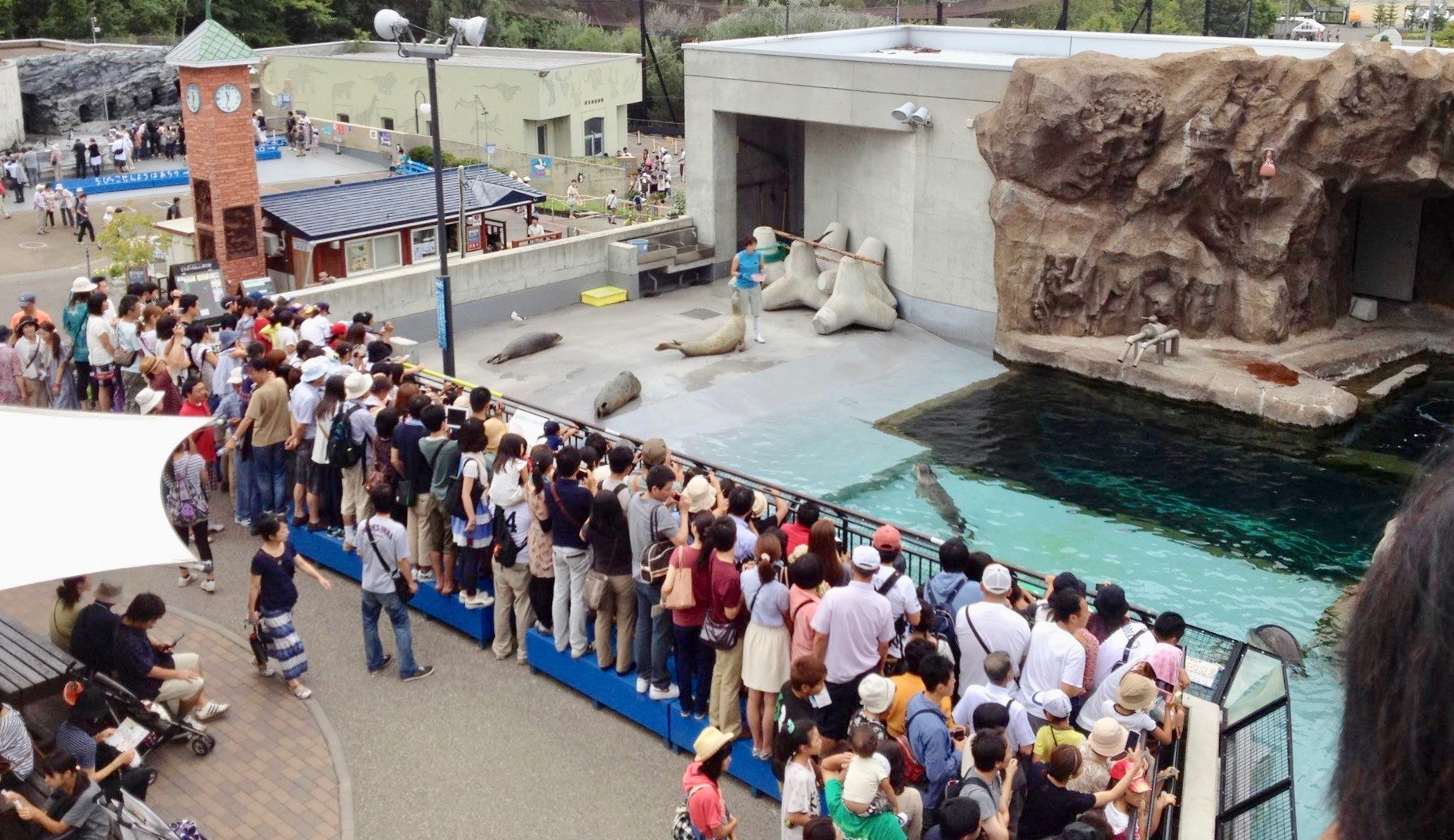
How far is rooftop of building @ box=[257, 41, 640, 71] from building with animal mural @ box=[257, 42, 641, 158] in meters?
0.07

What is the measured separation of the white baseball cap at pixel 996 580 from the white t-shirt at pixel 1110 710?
29.6 inches

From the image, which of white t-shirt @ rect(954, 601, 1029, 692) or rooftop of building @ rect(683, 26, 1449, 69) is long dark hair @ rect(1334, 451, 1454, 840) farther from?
rooftop of building @ rect(683, 26, 1449, 69)

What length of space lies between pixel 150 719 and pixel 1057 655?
20.3 ft

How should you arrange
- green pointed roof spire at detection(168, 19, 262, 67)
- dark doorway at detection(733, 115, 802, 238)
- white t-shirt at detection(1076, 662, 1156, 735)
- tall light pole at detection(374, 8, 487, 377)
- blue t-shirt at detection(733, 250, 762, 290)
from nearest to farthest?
white t-shirt at detection(1076, 662, 1156, 735) → tall light pole at detection(374, 8, 487, 377) → green pointed roof spire at detection(168, 19, 262, 67) → blue t-shirt at detection(733, 250, 762, 290) → dark doorway at detection(733, 115, 802, 238)

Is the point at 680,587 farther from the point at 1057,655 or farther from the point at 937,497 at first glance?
the point at 937,497

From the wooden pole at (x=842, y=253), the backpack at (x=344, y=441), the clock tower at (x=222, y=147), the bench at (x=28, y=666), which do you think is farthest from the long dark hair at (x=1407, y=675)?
the wooden pole at (x=842, y=253)

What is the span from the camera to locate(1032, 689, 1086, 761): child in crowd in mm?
6672

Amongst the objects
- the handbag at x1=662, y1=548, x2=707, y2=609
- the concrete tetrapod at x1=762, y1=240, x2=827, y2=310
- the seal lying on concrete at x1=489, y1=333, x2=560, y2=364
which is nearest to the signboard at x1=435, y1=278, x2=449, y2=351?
the seal lying on concrete at x1=489, y1=333, x2=560, y2=364

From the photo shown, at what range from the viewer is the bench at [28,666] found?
8141mm

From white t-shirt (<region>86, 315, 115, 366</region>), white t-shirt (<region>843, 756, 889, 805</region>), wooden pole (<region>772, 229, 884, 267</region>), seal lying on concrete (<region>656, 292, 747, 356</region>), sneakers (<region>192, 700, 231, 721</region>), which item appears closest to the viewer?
white t-shirt (<region>843, 756, 889, 805</region>)

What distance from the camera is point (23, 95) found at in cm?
4119

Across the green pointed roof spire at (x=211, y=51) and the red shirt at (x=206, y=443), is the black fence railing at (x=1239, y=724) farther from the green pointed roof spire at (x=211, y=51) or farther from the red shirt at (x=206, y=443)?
the green pointed roof spire at (x=211, y=51)

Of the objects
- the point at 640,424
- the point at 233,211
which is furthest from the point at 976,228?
the point at 233,211

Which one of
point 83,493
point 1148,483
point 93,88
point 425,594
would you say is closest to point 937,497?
point 1148,483
